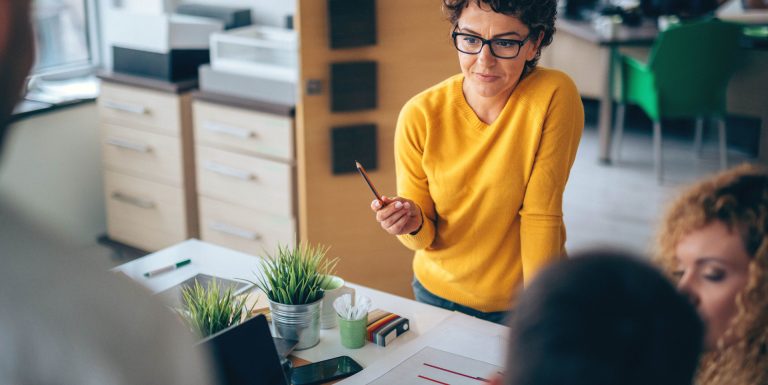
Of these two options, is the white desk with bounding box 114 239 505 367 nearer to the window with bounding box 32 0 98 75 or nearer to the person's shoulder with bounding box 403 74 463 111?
the person's shoulder with bounding box 403 74 463 111

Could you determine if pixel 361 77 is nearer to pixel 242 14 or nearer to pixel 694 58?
pixel 242 14

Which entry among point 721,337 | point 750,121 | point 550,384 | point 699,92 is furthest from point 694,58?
point 550,384

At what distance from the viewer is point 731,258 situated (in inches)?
47.7

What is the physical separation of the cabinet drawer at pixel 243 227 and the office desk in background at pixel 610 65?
2580 mm

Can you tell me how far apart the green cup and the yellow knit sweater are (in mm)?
267

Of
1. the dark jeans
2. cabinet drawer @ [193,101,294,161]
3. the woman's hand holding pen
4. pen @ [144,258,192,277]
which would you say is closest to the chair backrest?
cabinet drawer @ [193,101,294,161]

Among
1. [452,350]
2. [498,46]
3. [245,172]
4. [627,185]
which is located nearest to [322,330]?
[452,350]

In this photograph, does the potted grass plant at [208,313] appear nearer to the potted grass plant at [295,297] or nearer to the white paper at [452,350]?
the potted grass plant at [295,297]

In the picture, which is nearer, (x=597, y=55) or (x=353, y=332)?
(x=353, y=332)

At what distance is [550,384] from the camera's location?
597mm

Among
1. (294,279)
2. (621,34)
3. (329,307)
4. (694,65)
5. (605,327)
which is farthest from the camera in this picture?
(621,34)

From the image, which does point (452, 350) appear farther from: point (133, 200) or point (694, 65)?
point (694, 65)

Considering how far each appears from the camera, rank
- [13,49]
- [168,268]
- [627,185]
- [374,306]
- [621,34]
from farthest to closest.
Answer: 1. [621,34]
2. [627,185]
3. [168,268]
4. [374,306]
5. [13,49]

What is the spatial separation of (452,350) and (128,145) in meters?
2.42
